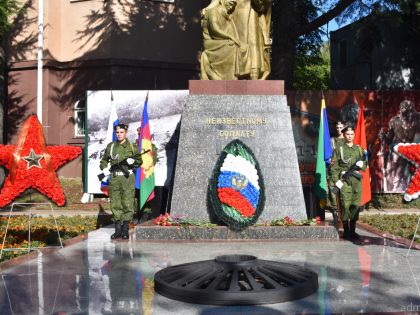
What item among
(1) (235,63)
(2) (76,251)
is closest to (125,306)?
(2) (76,251)

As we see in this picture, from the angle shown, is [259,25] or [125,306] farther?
[259,25]

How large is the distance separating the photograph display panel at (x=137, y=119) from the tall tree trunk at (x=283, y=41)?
3.86 metres

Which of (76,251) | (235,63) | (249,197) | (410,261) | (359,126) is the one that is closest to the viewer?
(410,261)

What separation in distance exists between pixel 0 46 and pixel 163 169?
759 cm

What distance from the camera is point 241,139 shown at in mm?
8211

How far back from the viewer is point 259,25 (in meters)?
9.12

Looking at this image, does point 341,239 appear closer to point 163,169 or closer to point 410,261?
point 410,261

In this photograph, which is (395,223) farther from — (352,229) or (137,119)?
(137,119)

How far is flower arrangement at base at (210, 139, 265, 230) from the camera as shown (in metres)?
7.44

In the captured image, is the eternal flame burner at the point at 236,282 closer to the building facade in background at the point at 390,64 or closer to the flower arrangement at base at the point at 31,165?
the flower arrangement at base at the point at 31,165

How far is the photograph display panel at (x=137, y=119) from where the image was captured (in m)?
13.6

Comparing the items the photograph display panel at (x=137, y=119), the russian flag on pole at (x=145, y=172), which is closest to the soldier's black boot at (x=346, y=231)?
the russian flag on pole at (x=145, y=172)

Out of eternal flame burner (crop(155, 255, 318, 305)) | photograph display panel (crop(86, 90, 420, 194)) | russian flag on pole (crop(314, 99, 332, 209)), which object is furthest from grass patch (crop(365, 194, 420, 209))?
eternal flame burner (crop(155, 255, 318, 305))

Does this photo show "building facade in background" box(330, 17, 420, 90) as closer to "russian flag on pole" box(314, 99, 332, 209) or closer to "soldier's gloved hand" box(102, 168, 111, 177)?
"russian flag on pole" box(314, 99, 332, 209)
